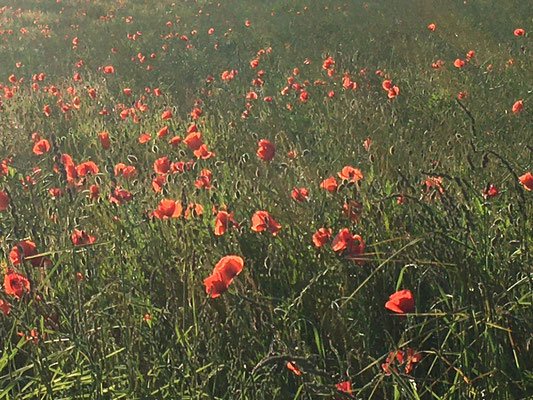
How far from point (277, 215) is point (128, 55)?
6.52 meters

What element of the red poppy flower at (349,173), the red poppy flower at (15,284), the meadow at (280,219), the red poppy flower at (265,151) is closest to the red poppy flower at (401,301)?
the meadow at (280,219)

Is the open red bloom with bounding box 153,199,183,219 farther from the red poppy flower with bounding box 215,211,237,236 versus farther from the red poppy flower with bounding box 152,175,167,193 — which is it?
the red poppy flower with bounding box 152,175,167,193

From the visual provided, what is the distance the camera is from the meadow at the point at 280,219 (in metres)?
1.58

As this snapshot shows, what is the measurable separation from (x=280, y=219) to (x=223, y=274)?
0.74 m

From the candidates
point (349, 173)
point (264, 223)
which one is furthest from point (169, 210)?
point (349, 173)

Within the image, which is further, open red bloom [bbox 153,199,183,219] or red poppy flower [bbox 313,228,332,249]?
open red bloom [bbox 153,199,183,219]

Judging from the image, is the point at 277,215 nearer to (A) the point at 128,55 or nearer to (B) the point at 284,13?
(A) the point at 128,55

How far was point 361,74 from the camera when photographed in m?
5.42

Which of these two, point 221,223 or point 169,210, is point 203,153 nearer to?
point 169,210

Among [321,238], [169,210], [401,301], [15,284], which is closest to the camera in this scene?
[401,301]

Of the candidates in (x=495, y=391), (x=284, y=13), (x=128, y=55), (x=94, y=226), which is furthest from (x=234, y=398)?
(x=284, y=13)

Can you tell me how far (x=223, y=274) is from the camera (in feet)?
5.26

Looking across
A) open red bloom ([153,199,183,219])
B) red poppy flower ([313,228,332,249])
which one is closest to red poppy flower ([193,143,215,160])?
open red bloom ([153,199,183,219])

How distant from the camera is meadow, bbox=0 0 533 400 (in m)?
1.58
